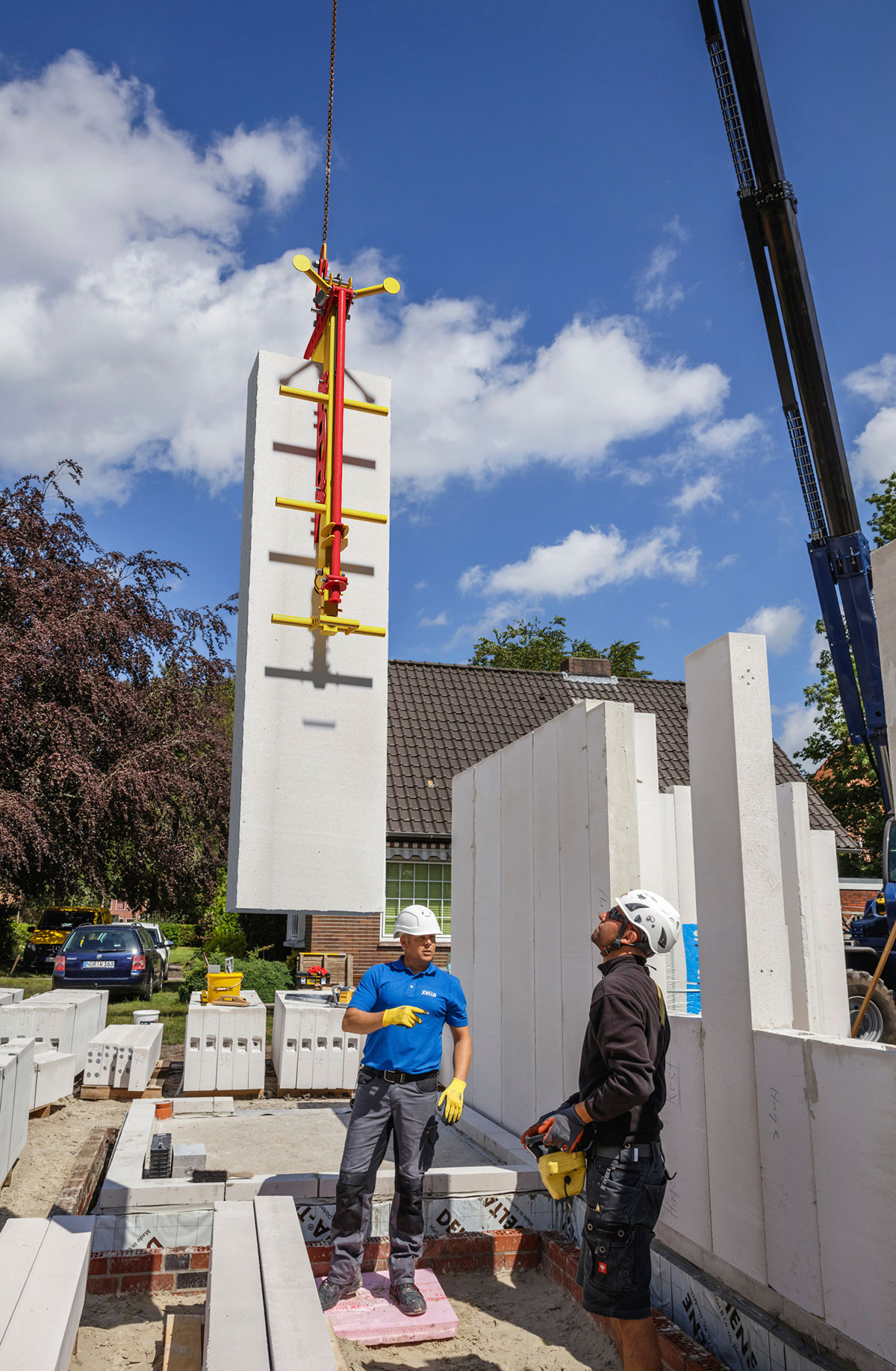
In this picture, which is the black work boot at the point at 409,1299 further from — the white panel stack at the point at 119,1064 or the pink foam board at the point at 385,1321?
the white panel stack at the point at 119,1064

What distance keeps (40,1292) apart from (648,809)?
153 inches

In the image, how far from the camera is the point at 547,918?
252 inches

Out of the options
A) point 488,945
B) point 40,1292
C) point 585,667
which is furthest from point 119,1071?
point 585,667

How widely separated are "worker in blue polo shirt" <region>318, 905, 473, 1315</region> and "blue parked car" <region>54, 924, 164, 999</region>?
1303 cm

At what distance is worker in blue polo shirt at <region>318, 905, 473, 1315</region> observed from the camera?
4.83 m

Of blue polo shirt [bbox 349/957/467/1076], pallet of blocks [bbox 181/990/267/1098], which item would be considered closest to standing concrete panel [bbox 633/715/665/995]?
blue polo shirt [bbox 349/957/467/1076]

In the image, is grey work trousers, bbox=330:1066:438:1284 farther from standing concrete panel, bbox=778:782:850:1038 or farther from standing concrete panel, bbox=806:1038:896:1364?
standing concrete panel, bbox=778:782:850:1038

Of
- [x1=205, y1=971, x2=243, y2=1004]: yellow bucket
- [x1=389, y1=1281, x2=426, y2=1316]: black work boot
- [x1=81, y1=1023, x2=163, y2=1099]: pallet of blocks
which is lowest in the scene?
[x1=389, y1=1281, x2=426, y2=1316]: black work boot

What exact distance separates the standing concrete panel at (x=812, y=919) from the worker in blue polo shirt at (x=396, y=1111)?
340cm

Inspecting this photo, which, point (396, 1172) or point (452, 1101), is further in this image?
point (452, 1101)

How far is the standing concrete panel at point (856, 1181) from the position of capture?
10.9 feet

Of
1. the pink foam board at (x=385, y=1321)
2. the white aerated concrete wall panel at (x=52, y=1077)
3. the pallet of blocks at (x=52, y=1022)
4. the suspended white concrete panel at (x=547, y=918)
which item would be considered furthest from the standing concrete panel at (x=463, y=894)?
the pallet of blocks at (x=52, y=1022)

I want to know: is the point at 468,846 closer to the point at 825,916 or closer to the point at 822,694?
the point at 825,916

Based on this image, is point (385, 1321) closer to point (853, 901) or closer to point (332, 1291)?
point (332, 1291)
